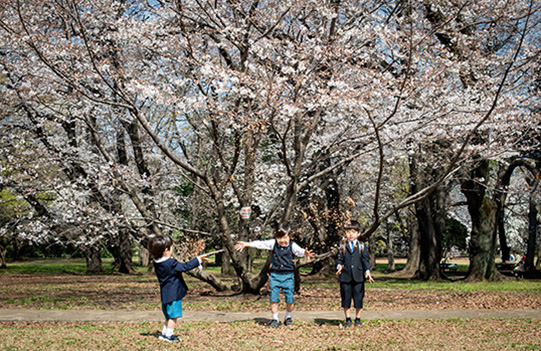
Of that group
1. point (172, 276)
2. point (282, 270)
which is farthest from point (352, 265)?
point (172, 276)

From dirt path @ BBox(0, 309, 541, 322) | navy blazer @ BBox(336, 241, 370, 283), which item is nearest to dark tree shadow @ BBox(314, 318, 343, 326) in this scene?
dirt path @ BBox(0, 309, 541, 322)

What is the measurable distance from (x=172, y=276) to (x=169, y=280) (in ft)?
0.20

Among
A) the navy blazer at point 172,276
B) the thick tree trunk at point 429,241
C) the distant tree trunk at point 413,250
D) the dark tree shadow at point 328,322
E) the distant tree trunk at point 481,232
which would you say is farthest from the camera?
the distant tree trunk at point 413,250

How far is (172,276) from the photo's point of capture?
6.23 meters

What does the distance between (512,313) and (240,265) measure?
17.7 feet

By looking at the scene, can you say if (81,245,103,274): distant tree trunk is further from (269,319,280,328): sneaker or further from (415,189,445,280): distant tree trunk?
(269,319,280,328): sneaker

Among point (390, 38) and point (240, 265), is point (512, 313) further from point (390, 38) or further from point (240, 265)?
point (390, 38)

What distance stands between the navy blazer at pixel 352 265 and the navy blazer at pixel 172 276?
2.20m

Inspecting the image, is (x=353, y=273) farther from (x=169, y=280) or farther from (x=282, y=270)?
(x=169, y=280)

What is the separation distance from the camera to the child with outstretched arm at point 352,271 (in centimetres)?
712

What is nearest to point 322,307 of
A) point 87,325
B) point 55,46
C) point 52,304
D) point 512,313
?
point 512,313

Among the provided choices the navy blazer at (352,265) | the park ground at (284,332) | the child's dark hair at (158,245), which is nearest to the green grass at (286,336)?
the park ground at (284,332)

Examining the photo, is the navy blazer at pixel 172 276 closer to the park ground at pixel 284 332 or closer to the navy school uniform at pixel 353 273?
the park ground at pixel 284 332

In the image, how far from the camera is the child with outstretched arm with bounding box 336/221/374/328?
712 cm
